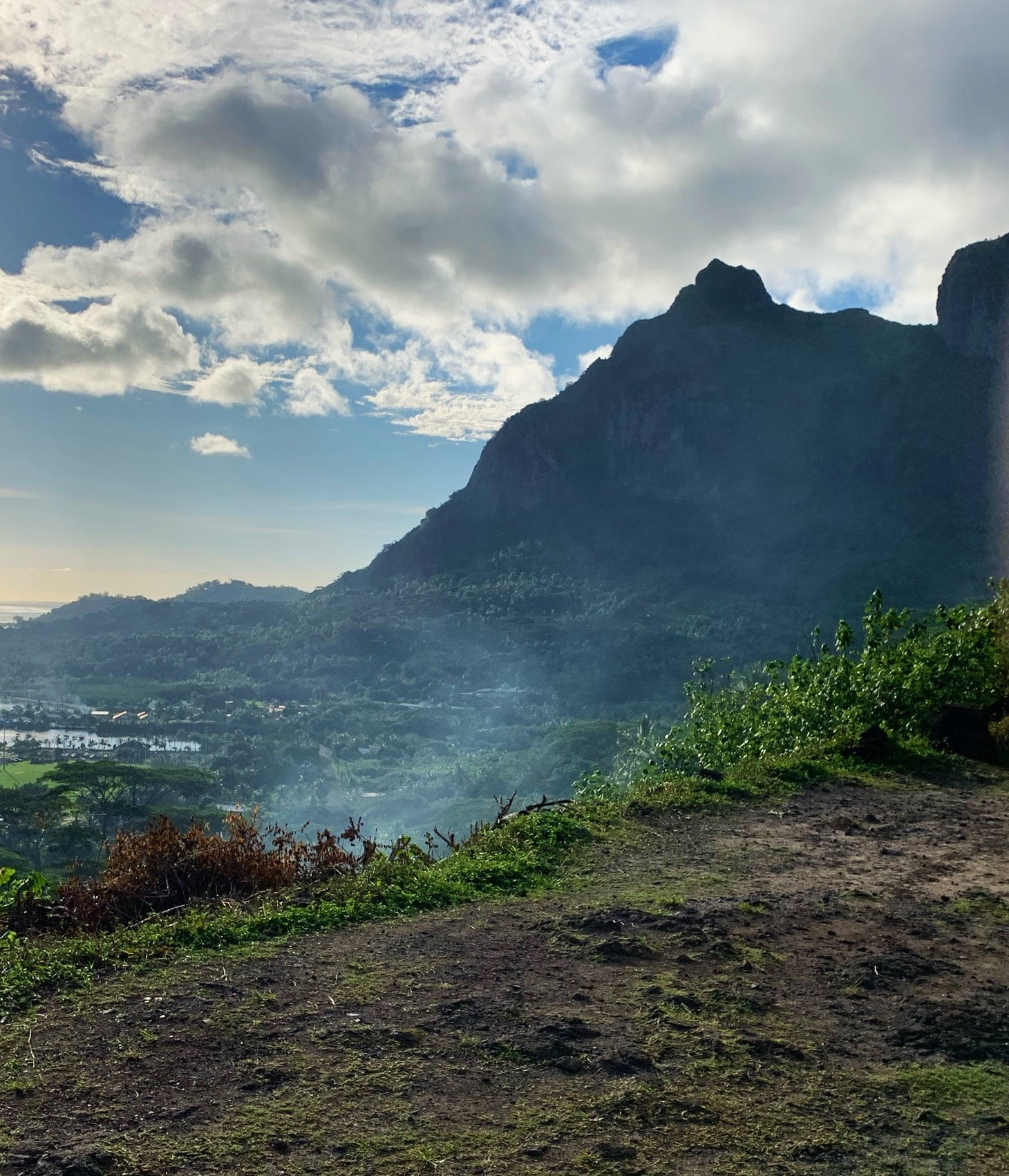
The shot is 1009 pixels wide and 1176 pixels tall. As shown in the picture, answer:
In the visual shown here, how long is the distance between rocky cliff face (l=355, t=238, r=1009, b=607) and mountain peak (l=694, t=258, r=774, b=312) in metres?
0.30

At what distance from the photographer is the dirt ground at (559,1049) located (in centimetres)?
261

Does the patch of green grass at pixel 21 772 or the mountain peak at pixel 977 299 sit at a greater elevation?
the mountain peak at pixel 977 299

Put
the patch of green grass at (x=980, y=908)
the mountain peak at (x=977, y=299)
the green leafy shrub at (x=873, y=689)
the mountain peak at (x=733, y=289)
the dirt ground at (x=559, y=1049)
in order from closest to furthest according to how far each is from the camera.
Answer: the dirt ground at (x=559, y=1049), the patch of green grass at (x=980, y=908), the green leafy shrub at (x=873, y=689), the mountain peak at (x=977, y=299), the mountain peak at (x=733, y=289)

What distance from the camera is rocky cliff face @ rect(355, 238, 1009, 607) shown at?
94.4 meters

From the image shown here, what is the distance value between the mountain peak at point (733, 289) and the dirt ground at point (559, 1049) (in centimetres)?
13619

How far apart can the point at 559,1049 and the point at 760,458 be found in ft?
385

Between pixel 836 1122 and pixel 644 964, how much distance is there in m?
1.26

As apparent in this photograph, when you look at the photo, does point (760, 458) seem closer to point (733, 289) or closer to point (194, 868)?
point (733, 289)

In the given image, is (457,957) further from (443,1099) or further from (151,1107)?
(151,1107)

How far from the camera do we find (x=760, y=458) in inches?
4515

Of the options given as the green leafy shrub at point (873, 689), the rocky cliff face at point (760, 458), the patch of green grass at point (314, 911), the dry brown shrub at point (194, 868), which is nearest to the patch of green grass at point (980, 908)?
the patch of green grass at point (314, 911)

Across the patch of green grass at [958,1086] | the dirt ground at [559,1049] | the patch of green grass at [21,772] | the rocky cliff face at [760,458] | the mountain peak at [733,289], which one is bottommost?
the patch of green grass at [21,772]

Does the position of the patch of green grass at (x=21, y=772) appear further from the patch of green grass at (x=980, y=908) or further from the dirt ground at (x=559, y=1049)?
the patch of green grass at (x=980, y=908)

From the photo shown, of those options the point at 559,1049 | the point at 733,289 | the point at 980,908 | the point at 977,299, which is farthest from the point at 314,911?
the point at 733,289
